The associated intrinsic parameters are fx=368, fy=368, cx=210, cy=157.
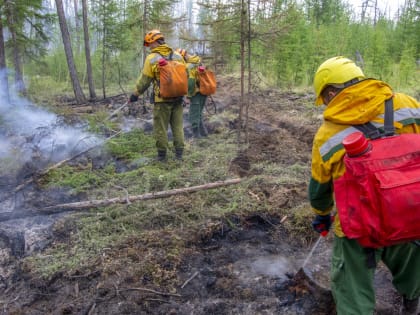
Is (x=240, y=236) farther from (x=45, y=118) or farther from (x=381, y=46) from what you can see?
(x=381, y=46)

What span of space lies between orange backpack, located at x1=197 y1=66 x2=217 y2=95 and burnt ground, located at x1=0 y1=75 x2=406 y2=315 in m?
3.82

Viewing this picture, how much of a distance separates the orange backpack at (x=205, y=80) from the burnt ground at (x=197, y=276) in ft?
12.5

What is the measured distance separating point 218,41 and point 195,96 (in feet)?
5.64

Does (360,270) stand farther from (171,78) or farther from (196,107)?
(196,107)

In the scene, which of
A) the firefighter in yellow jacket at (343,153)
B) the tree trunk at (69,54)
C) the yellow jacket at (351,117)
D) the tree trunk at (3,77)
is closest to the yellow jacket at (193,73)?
the firefighter in yellow jacket at (343,153)

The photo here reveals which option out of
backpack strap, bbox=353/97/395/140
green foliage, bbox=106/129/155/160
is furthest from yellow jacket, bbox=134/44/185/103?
backpack strap, bbox=353/97/395/140

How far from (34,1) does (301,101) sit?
10.1 metres

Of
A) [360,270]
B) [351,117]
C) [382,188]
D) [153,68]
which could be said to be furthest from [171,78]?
[382,188]

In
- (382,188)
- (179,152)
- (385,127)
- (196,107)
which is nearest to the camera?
(382,188)

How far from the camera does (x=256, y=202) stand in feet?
17.4

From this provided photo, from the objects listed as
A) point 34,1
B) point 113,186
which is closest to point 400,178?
point 113,186

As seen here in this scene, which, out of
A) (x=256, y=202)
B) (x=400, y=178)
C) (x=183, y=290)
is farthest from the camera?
(x=256, y=202)

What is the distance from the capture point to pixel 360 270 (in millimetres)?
2443

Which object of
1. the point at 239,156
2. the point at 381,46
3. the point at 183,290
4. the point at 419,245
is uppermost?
the point at 381,46
